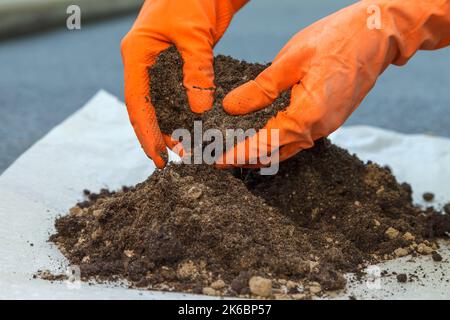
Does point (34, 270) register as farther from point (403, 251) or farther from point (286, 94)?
point (403, 251)

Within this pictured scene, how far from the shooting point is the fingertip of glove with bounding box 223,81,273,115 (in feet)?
4.54

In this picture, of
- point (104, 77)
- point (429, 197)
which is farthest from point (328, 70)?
point (104, 77)

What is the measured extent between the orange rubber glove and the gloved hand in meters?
0.08

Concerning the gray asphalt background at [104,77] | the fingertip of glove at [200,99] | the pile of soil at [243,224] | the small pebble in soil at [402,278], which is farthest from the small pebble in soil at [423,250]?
the gray asphalt background at [104,77]

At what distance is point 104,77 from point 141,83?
59.7 inches

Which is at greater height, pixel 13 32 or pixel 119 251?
pixel 13 32

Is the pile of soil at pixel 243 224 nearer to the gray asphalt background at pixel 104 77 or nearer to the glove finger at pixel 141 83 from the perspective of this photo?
the glove finger at pixel 141 83

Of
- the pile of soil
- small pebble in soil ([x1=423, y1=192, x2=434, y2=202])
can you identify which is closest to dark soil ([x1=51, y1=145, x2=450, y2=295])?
the pile of soil

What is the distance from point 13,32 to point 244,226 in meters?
2.50

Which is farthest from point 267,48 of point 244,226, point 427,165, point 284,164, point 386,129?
point 244,226

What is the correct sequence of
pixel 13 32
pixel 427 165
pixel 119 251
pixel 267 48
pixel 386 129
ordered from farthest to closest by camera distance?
pixel 13 32, pixel 267 48, pixel 386 129, pixel 427 165, pixel 119 251

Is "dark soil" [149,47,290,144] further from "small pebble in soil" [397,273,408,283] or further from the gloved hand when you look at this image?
"small pebble in soil" [397,273,408,283]

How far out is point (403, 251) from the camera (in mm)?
1418

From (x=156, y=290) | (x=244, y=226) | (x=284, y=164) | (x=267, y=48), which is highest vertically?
(x=267, y=48)
